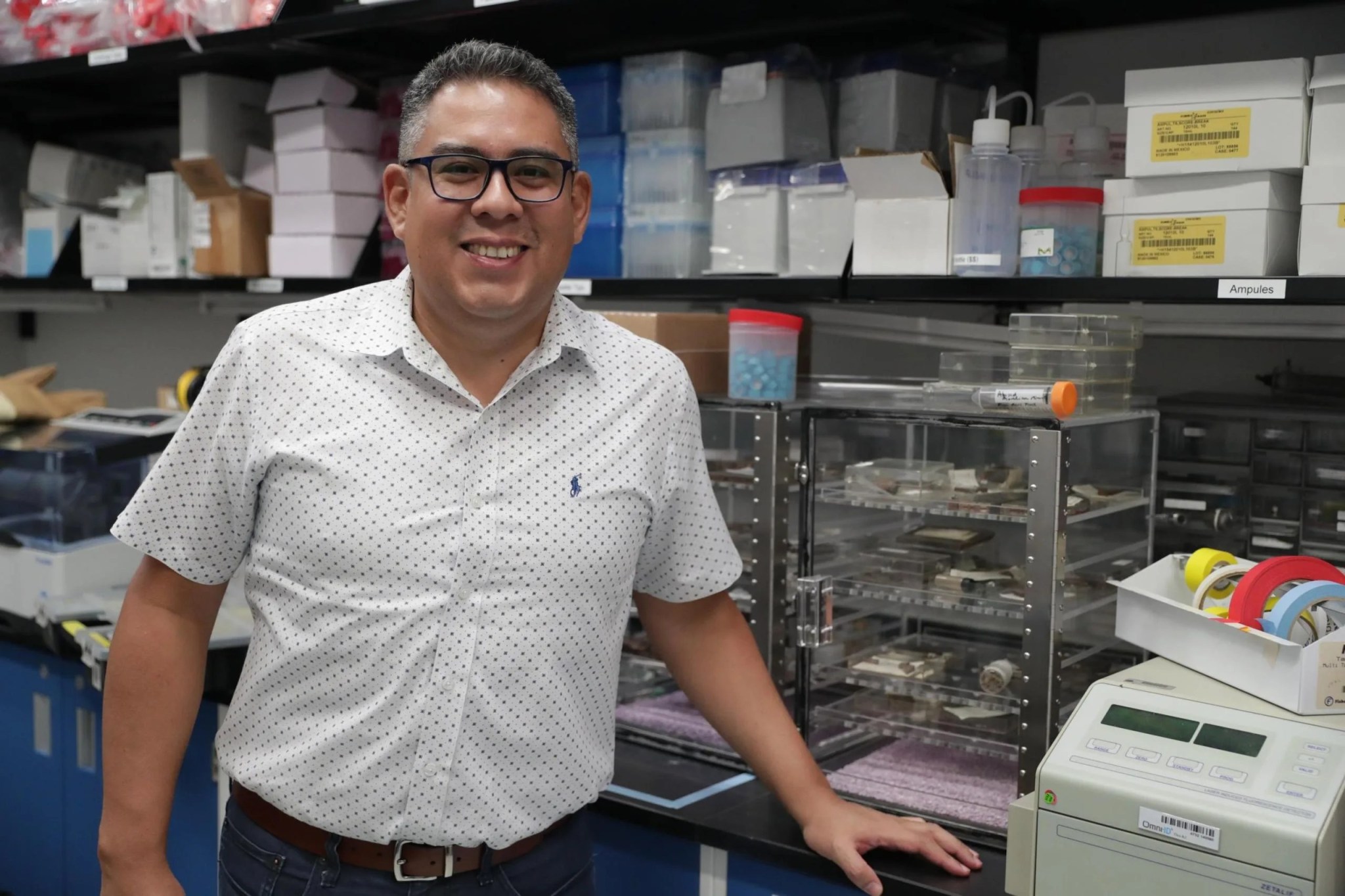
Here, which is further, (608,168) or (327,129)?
(327,129)

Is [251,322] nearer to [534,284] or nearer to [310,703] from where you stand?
[534,284]

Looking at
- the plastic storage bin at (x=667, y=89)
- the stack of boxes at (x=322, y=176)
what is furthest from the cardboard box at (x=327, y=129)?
the plastic storage bin at (x=667, y=89)

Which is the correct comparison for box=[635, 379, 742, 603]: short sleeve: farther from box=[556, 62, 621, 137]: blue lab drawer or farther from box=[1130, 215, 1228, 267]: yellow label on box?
box=[556, 62, 621, 137]: blue lab drawer

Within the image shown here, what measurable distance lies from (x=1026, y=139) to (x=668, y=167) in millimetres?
783

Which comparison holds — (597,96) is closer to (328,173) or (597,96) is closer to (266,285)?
(328,173)

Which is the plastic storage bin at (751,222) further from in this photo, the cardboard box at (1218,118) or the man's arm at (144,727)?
the man's arm at (144,727)

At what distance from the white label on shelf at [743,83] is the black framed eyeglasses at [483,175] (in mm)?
981

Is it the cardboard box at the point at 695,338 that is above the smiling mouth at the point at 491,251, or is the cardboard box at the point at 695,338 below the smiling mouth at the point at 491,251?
below

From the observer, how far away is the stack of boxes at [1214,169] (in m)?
1.85

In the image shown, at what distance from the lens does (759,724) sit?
188 cm

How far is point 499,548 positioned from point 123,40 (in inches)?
91.6

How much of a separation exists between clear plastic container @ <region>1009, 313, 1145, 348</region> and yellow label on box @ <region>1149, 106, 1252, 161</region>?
10.6 inches

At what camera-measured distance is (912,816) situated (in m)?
1.96

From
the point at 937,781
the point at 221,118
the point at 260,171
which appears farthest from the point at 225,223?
the point at 937,781
